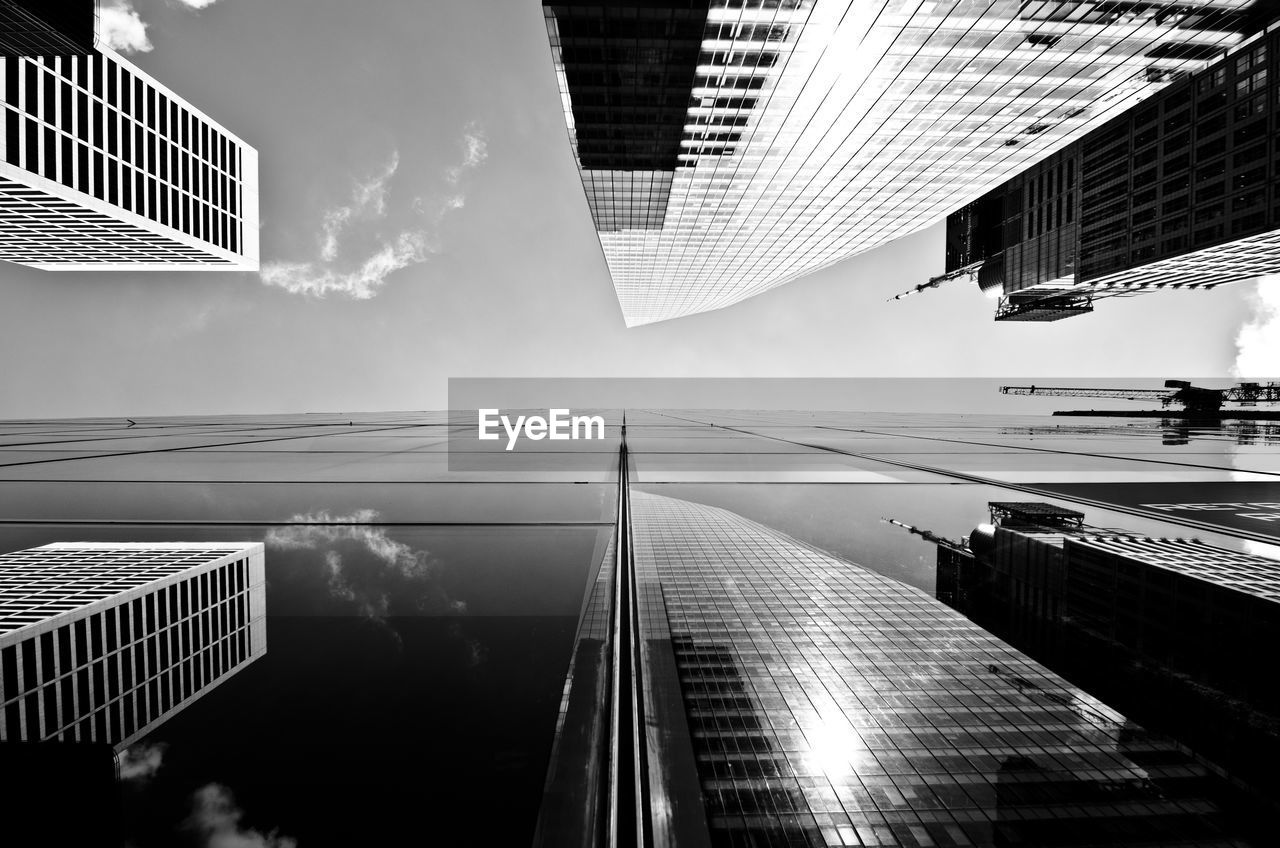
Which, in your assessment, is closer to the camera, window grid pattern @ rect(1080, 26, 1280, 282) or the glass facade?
the glass facade

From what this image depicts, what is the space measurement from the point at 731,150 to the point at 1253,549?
192ft

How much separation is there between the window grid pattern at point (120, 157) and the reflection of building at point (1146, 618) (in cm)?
9434

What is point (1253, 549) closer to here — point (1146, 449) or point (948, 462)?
point (948, 462)

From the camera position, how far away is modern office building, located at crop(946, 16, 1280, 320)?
226ft

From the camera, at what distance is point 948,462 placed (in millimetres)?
13023

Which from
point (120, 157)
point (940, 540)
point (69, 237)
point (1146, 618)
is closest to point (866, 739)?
point (1146, 618)

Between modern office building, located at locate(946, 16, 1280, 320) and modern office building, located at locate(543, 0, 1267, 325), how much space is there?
18.2m

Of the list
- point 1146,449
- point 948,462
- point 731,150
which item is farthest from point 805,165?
point 948,462

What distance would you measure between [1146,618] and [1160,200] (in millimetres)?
116297

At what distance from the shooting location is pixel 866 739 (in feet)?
12.9

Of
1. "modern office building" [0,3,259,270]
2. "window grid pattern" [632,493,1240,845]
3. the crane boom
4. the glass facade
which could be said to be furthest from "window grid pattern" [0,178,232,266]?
the crane boom

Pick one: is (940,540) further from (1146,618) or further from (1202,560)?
(1202,560)

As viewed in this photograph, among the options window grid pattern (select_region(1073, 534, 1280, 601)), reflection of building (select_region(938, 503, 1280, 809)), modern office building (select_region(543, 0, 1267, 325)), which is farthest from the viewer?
modern office building (select_region(543, 0, 1267, 325))

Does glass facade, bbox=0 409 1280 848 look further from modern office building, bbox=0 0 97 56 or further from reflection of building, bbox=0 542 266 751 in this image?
modern office building, bbox=0 0 97 56
